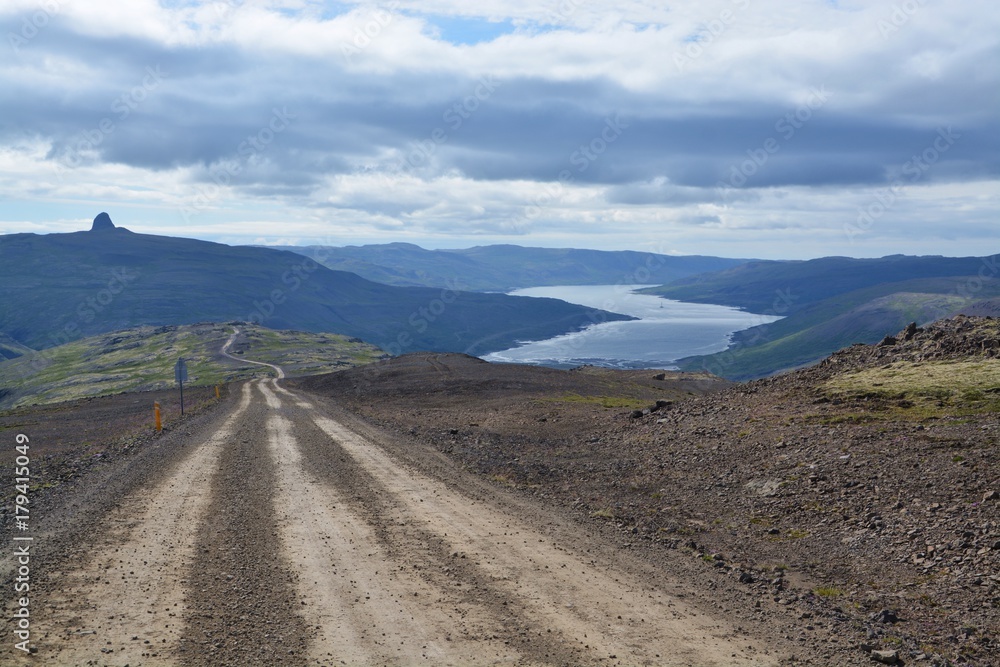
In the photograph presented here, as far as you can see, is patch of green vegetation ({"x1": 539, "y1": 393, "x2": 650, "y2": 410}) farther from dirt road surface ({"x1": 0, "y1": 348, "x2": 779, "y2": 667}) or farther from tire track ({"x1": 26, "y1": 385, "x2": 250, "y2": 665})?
tire track ({"x1": 26, "y1": 385, "x2": 250, "y2": 665})

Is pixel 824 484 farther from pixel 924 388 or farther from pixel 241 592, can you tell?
pixel 241 592

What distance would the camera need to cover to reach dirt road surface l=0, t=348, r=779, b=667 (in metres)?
9.55

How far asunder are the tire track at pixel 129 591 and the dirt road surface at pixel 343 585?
34mm

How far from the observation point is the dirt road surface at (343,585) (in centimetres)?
955

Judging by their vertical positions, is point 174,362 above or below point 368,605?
below

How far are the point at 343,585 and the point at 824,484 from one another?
12.1 metres

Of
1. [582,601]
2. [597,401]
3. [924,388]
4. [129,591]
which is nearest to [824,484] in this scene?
[924,388]

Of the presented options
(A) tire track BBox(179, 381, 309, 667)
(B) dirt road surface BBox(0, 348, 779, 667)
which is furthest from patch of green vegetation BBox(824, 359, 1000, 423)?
(A) tire track BBox(179, 381, 309, 667)

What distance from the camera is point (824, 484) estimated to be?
709 inches

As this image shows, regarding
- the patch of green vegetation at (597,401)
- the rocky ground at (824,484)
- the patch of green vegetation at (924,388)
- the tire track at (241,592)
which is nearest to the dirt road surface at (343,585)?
the tire track at (241,592)

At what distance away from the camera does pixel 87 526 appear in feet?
49.1

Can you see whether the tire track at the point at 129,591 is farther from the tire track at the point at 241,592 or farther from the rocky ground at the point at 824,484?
the rocky ground at the point at 824,484

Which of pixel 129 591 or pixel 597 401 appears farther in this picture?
pixel 597 401

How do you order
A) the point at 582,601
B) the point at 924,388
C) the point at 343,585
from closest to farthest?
the point at 582,601 → the point at 343,585 → the point at 924,388
